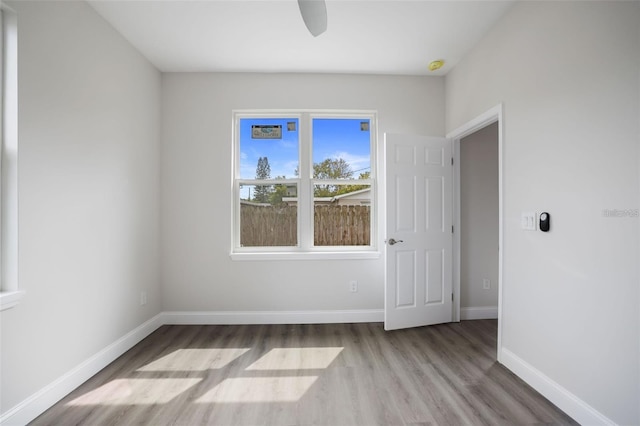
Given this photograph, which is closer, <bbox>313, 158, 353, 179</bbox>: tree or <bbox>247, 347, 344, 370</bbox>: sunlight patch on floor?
<bbox>247, 347, 344, 370</bbox>: sunlight patch on floor

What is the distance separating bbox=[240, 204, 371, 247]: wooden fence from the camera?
3.46m

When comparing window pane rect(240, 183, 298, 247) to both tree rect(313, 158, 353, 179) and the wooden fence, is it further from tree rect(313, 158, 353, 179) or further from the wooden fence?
tree rect(313, 158, 353, 179)

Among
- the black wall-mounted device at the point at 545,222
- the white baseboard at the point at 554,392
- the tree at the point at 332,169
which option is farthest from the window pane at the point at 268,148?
the white baseboard at the point at 554,392

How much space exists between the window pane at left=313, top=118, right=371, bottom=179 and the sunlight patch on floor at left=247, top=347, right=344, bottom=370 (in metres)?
1.84

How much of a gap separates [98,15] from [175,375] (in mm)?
2846

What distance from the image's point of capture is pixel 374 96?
11.2 feet

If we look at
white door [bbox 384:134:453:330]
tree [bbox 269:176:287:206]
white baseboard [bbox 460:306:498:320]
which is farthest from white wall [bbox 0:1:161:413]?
white baseboard [bbox 460:306:498:320]

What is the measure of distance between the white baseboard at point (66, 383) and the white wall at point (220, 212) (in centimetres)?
70

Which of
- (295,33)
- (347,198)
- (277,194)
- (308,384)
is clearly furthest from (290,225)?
(295,33)

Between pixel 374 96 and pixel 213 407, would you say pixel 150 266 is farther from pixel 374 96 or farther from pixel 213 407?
pixel 374 96

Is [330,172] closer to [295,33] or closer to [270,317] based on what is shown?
[295,33]

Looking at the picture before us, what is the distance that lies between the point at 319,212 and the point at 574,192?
229 centimetres

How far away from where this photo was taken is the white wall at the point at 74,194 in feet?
5.75

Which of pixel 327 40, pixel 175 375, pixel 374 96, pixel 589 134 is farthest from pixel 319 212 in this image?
pixel 589 134
